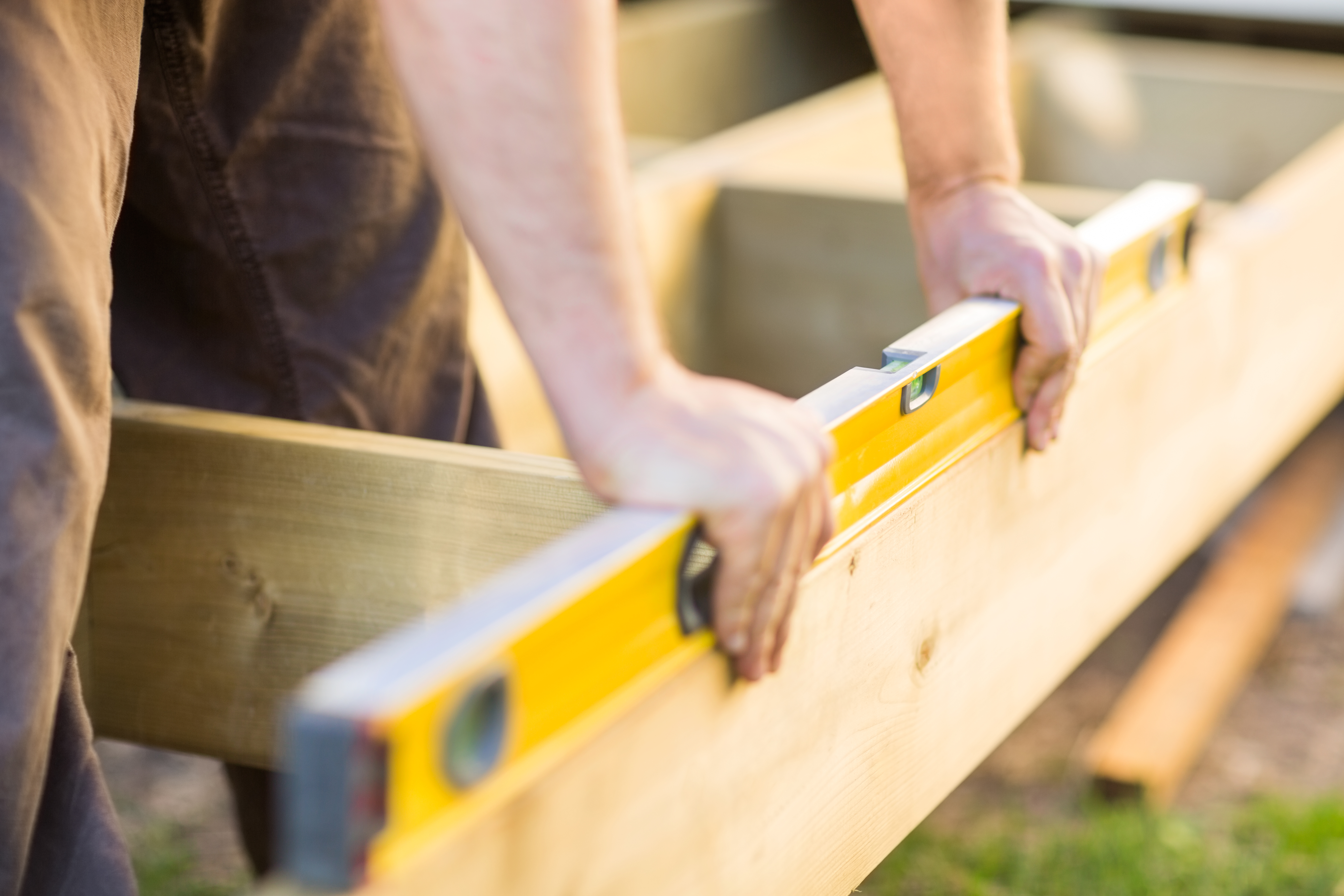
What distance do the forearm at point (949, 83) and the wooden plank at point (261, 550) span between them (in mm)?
297

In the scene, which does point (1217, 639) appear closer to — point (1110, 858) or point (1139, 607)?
point (1139, 607)

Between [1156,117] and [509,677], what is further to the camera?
[1156,117]

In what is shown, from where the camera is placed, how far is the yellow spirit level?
39 cm

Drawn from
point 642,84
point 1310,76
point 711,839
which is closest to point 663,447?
point 711,839

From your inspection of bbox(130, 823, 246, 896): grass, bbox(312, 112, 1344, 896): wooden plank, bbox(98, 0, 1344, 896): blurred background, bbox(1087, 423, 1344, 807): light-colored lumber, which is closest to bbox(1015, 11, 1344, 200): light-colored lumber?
bbox(98, 0, 1344, 896): blurred background

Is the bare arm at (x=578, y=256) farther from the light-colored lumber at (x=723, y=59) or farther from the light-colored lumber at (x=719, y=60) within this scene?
the light-colored lumber at (x=723, y=59)

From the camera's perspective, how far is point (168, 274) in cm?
88

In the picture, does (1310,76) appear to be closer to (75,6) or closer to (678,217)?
(678,217)

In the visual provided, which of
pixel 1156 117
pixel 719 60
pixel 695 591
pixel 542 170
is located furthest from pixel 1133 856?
pixel 719 60

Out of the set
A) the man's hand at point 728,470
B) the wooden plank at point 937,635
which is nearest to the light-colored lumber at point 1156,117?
the wooden plank at point 937,635

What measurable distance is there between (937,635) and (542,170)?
378 millimetres

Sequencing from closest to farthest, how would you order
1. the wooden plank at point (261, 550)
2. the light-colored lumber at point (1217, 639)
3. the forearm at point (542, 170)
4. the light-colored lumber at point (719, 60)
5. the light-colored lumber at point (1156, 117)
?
the forearm at point (542, 170) → the wooden plank at point (261, 550) → the light-colored lumber at point (1217, 639) → the light-colored lumber at point (1156, 117) → the light-colored lumber at point (719, 60)

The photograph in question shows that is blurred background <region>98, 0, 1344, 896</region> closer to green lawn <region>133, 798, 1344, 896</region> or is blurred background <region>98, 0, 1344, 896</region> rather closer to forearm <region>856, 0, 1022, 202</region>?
green lawn <region>133, 798, 1344, 896</region>

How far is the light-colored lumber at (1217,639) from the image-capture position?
1524mm
